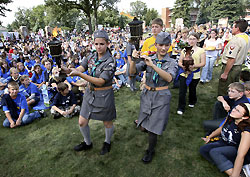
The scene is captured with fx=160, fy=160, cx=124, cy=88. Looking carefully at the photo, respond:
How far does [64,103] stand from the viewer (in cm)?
441

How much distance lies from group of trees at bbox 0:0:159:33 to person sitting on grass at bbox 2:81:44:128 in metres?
3.50

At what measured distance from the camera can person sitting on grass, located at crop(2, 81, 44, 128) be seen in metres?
3.86

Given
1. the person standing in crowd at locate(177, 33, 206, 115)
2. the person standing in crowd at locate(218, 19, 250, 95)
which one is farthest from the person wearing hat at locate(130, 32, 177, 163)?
the person standing in crowd at locate(218, 19, 250, 95)

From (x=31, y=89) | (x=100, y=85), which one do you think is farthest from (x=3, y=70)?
(x=100, y=85)

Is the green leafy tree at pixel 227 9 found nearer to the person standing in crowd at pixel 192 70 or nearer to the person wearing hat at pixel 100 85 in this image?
the person standing in crowd at pixel 192 70

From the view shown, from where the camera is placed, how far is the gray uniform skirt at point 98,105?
8.38 feet

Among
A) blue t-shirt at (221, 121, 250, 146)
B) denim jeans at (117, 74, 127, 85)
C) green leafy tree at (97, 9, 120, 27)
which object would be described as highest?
green leafy tree at (97, 9, 120, 27)

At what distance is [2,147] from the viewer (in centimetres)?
329

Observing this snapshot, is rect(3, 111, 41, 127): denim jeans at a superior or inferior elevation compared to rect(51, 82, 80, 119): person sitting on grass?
inferior

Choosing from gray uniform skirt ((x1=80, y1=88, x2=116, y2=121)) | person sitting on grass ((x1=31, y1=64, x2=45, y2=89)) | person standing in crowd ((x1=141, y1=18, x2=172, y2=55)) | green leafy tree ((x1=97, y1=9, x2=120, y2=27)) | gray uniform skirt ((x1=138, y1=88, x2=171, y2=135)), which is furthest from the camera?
green leafy tree ((x1=97, y1=9, x2=120, y2=27))

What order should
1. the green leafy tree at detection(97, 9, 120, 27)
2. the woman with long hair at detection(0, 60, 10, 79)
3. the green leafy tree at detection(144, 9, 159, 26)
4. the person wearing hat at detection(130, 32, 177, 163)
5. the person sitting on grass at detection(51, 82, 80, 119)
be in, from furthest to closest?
the green leafy tree at detection(144, 9, 159, 26) → the green leafy tree at detection(97, 9, 120, 27) → the woman with long hair at detection(0, 60, 10, 79) → the person sitting on grass at detection(51, 82, 80, 119) → the person wearing hat at detection(130, 32, 177, 163)

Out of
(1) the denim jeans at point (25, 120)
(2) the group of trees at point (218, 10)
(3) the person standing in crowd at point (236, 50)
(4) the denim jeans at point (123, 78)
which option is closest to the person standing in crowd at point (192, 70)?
(3) the person standing in crowd at point (236, 50)

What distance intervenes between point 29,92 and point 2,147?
2.44m

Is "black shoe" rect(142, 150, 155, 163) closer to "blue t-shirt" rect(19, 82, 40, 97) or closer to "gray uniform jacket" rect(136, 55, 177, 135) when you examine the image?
"gray uniform jacket" rect(136, 55, 177, 135)
